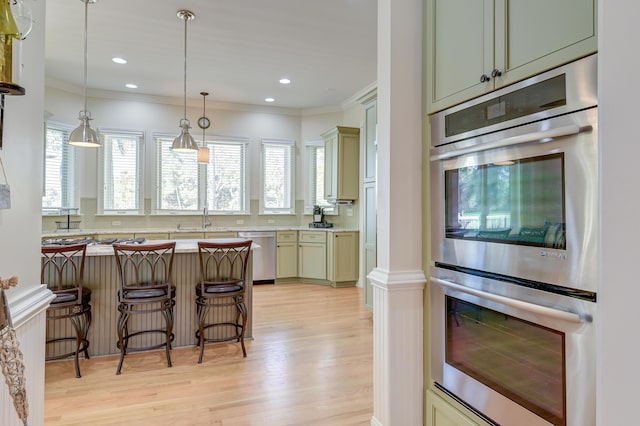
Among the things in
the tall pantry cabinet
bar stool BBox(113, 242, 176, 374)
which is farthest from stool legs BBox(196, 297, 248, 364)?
the tall pantry cabinet

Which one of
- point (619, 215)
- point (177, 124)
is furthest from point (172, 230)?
point (619, 215)

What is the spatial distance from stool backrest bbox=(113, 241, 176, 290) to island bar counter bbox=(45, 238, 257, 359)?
108mm

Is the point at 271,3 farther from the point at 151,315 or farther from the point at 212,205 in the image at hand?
the point at 212,205

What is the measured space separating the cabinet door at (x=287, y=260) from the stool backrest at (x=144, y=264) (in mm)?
2917

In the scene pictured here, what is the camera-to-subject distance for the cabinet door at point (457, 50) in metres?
1.38

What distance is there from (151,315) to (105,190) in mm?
3370

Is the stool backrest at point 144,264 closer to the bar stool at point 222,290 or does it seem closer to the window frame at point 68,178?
the bar stool at point 222,290

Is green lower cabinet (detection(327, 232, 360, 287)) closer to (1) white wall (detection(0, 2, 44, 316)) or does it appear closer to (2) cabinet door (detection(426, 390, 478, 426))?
(2) cabinet door (detection(426, 390, 478, 426))

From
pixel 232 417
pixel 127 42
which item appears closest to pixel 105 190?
pixel 127 42

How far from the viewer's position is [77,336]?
2850 millimetres

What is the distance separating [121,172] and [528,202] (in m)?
6.16

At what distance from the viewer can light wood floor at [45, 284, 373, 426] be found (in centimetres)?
223

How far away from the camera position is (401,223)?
173 centimetres

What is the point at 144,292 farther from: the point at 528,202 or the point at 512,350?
the point at 528,202
